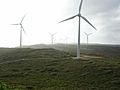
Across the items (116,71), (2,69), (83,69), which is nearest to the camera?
(116,71)

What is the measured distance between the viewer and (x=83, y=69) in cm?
10606

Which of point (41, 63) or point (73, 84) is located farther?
point (41, 63)

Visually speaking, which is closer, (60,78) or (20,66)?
(60,78)

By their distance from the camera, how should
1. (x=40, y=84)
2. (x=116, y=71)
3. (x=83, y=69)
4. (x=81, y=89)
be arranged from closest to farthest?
(x=81, y=89)
(x=40, y=84)
(x=116, y=71)
(x=83, y=69)

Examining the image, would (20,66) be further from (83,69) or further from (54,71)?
(83,69)

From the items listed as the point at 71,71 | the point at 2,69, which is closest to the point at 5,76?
the point at 2,69

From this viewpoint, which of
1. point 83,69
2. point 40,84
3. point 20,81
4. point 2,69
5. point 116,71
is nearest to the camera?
point 40,84

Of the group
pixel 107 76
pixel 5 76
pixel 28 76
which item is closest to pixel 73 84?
pixel 107 76

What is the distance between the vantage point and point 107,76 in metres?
94.1

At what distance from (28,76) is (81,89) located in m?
29.6

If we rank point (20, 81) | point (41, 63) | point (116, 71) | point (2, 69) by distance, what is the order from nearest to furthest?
point (20, 81) < point (116, 71) < point (2, 69) < point (41, 63)

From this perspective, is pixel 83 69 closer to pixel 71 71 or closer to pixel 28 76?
pixel 71 71

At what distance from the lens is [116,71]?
99625 millimetres

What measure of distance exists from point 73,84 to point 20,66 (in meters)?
43.6
